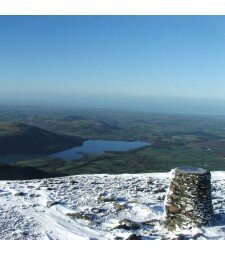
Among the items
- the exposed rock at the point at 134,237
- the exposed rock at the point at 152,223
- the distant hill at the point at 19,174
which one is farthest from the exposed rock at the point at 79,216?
the distant hill at the point at 19,174

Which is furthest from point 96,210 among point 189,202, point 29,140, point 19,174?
point 29,140

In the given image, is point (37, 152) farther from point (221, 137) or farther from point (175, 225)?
point (175, 225)

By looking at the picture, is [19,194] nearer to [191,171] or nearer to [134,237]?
[134,237]

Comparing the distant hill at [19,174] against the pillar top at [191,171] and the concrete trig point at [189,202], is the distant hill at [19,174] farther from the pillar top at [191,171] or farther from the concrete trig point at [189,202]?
the concrete trig point at [189,202]

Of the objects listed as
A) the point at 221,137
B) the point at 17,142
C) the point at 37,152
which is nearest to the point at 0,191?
the point at 37,152

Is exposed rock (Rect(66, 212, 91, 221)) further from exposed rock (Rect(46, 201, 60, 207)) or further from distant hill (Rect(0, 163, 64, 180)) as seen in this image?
distant hill (Rect(0, 163, 64, 180))

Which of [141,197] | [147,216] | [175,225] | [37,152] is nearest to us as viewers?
[175,225]
